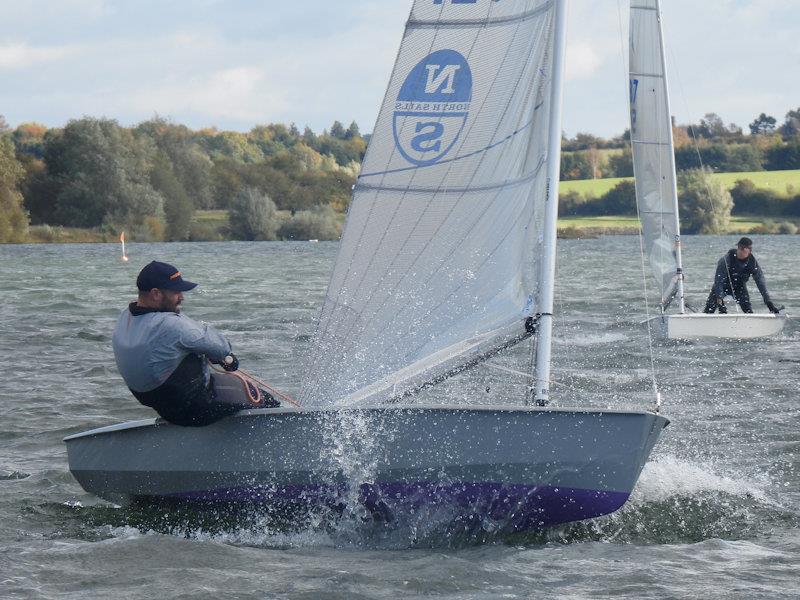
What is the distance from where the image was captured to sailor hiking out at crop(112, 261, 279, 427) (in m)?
6.08

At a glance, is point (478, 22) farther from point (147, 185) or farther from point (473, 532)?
point (147, 185)

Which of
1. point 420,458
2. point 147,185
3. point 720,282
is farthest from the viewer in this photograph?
point 147,185

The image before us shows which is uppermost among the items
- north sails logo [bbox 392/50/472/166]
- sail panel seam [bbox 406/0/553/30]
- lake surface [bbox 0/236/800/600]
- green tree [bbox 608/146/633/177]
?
green tree [bbox 608/146/633/177]

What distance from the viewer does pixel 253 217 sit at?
70.9 meters

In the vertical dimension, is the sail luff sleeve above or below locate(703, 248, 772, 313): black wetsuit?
above

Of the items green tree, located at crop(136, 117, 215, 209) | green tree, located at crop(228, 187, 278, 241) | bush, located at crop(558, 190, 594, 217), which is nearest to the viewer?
green tree, located at crop(228, 187, 278, 241)

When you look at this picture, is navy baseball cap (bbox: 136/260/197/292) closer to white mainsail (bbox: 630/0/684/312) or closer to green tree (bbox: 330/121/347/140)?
white mainsail (bbox: 630/0/684/312)

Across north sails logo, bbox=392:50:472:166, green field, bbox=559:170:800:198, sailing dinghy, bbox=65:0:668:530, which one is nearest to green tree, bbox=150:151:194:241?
green field, bbox=559:170:800:198

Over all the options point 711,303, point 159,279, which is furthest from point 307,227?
point 159,279

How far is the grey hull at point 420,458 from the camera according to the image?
5.85 m

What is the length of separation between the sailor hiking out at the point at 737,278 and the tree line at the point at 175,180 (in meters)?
50.8

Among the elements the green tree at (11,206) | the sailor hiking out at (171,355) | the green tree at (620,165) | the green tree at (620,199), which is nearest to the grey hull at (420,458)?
the sailor hiking out at (171,355)

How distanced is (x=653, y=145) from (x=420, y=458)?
12.5 metres

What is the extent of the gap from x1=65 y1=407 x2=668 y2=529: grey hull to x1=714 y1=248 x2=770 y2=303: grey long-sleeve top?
9.53 meters
